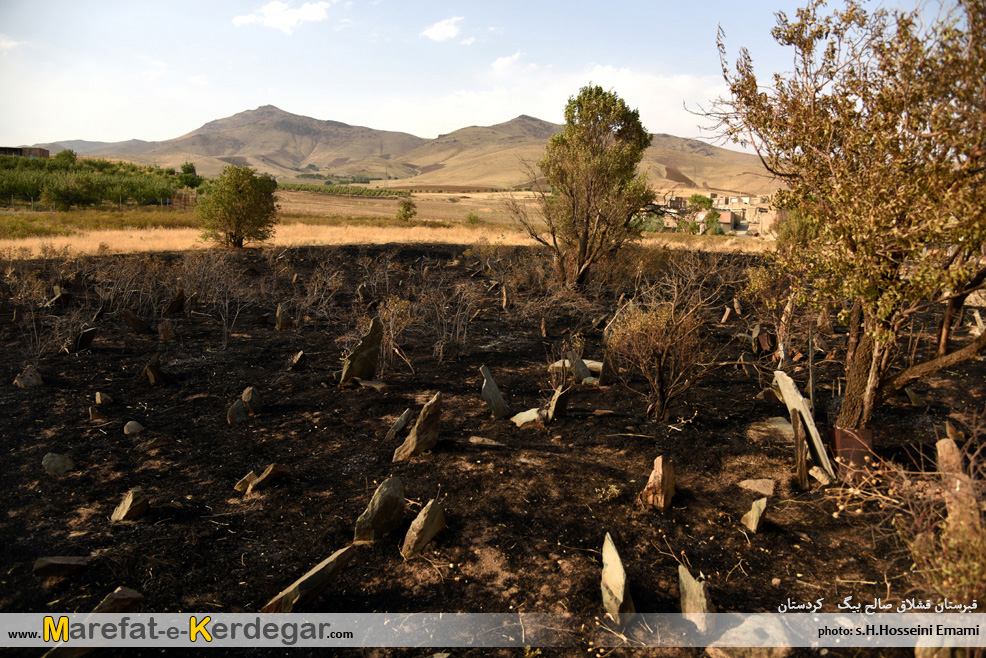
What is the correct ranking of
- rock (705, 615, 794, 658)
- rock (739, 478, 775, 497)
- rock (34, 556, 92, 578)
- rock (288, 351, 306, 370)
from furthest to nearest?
rock (288, 351, 306, 370) < rock (739, 478, 775, 497) < rock (34, 556, 92, 578) < rock (705, 615, 794, 658)

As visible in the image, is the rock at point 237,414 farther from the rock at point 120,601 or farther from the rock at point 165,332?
the rock at point 165,332

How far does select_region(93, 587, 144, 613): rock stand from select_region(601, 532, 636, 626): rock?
2637 millimetres

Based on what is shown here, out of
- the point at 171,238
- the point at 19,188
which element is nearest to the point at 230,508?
the point at 171,238

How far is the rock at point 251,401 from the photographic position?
232 inches

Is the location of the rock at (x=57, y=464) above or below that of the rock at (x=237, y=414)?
below

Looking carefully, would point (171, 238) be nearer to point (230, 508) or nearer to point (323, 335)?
point (323, 335)

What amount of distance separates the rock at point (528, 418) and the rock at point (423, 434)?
0.93 m

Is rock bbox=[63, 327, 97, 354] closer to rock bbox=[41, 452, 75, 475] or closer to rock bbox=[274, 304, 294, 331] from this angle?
rock bbox=[274, 304, 294, 331]

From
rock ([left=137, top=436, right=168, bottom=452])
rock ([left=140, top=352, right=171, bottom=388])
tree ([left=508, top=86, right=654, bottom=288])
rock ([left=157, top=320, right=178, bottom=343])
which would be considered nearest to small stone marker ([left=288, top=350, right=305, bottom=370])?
rock ([left=140, top=352, right=171, bottom=388])

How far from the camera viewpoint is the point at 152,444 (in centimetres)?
513

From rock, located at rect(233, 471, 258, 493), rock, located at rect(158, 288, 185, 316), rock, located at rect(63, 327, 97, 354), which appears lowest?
rock, located at rect(233, 471, 258, 493)

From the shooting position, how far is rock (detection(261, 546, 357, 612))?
126 inches

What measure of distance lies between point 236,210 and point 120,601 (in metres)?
19.3

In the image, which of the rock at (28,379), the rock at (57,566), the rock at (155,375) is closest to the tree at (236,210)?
the rock at (28,379)
